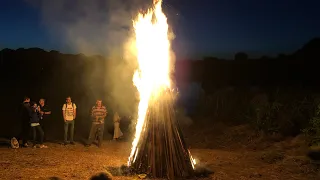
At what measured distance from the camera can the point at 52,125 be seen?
17.8m

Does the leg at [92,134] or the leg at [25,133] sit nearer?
the leg at [25,133]

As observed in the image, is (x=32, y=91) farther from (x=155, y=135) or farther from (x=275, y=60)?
(x=275, y=60)

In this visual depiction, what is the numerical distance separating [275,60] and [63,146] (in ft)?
137

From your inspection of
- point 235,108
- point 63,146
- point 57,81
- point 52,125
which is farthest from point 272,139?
point 57,81

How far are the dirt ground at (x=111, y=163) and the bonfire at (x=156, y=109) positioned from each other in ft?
2.63

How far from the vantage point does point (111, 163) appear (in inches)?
396

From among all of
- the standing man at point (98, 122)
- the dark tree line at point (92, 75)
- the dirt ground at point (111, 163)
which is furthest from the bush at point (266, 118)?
the standing man at point (98, 122)

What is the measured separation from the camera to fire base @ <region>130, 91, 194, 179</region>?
8566 mm

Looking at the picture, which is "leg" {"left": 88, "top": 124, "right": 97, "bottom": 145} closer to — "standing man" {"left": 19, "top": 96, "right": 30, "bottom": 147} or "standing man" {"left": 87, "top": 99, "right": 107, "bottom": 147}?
"standing man" {"left": 87, "top": 99, "right": 107, "bottom": 147}

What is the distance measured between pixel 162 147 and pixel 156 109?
96 centimetres

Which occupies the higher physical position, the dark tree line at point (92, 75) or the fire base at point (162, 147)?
the dark tree line at point (92, 75)

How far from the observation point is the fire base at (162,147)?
8566 millimetres

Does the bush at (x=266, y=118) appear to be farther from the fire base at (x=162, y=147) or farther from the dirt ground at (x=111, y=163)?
the fire base at (x=162, y=147)

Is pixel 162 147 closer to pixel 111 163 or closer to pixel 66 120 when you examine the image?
pixel 111 163
